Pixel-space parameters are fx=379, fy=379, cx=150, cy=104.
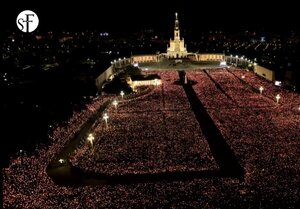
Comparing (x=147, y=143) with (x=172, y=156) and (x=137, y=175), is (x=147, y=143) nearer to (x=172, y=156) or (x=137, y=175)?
(x=172, y=156)

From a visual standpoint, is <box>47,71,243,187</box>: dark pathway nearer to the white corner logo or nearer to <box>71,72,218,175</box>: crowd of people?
<box>71,72,218,175</box>: crowd of people

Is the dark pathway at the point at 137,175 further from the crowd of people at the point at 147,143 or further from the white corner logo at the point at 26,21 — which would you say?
the white corner logo at the point at 26,21

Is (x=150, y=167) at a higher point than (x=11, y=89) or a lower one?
lower

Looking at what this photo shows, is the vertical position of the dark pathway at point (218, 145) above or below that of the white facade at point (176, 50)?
below

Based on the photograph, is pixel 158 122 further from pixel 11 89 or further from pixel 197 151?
pixel 11 89

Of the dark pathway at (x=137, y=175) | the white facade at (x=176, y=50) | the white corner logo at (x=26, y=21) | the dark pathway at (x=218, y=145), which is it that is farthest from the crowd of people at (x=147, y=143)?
the white facade at (x=176, y=50)

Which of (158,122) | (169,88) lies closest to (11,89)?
(158,122)

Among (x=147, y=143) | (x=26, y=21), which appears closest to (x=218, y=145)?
(x=147, y=143)
